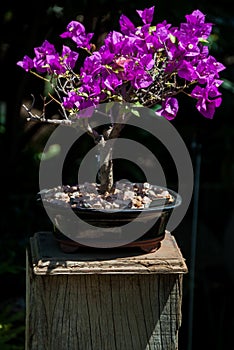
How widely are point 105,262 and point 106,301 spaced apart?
152 millimetres

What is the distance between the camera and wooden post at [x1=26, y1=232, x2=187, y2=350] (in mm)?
1989

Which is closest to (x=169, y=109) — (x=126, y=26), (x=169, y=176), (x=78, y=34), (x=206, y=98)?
(x=206, y=98)

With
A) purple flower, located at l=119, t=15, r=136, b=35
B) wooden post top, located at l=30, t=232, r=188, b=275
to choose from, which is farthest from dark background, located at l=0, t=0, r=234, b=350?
purple flower, located at l=119, t=15, r=136, b=35

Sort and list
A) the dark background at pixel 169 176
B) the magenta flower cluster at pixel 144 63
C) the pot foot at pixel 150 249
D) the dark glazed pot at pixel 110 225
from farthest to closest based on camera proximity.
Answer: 1. the dark background at pixel 169 176
2. the pot foot at pixel 150 249
3. the dark glazed pot at pixel 110 225
4. the magenta flower cluster at pixel 144 63

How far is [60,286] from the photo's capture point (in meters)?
2.01

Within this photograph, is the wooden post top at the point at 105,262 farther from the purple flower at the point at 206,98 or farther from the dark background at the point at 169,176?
the dark background at the point at 169,176

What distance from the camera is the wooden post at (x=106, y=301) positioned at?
1989 millimetres

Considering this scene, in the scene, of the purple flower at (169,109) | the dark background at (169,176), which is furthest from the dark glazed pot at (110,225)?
the dark background at (169,176)

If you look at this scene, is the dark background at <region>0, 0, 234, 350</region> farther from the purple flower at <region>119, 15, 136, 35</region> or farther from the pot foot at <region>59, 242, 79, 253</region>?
the purple flower at <region>119, 15, 136, 35</region>

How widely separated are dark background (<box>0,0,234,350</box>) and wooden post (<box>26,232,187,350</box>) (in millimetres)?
868

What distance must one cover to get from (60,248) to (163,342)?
0.44 metres

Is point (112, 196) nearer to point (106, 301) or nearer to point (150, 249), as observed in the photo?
point (150, 249)

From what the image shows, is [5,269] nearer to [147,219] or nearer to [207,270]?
[147,219]

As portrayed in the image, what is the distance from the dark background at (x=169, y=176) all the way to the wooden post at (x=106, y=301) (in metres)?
0.87
